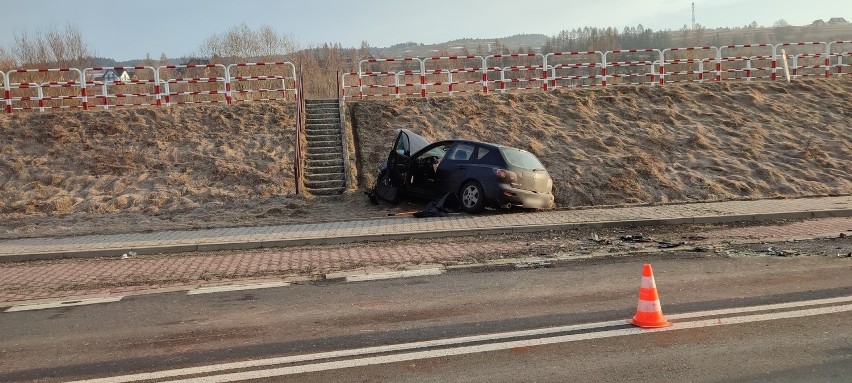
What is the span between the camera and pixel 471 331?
6.73 metres

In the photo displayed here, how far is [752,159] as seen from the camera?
2030 cm

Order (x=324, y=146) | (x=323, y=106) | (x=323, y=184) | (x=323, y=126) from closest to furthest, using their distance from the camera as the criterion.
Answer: (x=323, y=184), (x=324, y=146), (x=323, y=126), (x=323, y=106)

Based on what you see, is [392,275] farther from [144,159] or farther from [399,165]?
[144,159]

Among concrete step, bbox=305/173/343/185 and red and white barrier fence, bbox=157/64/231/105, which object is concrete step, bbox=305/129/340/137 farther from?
red and white barrier fence, bbox=157/64/231/105

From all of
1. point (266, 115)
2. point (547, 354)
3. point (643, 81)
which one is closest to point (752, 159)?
point (643, 81)

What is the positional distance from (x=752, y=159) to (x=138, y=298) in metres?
16.8

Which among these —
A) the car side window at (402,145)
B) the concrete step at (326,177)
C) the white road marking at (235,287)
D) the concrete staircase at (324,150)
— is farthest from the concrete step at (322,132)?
the white road marking at (235,287)

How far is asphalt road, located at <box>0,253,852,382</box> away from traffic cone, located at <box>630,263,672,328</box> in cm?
13

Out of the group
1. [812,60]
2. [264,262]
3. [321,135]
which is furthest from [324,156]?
[812,60]

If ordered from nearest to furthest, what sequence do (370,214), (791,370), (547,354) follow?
(791,370) < (547,354) < (370,214)

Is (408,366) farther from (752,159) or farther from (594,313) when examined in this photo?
(752,159)

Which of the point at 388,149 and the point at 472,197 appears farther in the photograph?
the point at 388,149

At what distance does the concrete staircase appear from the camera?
1852 cm

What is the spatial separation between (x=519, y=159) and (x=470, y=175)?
997mm
